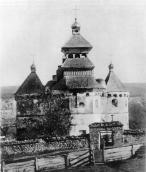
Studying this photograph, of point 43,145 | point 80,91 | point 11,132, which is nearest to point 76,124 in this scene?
point 80,91

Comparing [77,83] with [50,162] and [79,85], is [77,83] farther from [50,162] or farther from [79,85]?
[50,162]

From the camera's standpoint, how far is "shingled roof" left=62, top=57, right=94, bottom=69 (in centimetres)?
1523

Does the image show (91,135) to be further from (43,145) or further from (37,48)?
(37,48)

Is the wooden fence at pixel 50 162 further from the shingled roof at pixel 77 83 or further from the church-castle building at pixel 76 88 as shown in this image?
the shingled roof at pixel 77 83

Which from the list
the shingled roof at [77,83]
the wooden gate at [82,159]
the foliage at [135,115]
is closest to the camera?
the wooden gate at [82,159]

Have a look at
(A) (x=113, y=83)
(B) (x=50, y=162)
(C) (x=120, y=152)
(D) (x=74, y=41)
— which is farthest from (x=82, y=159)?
(A) (x=113, y=83)

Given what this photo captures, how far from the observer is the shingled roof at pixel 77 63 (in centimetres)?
1523

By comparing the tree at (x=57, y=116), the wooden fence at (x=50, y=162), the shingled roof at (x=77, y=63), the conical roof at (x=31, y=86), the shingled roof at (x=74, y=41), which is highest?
the shingled roof at (x=74, y=41)

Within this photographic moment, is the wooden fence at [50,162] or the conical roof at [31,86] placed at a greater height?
the conical roof at [31,86]

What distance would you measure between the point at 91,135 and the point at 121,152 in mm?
881

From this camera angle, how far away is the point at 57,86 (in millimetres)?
15422

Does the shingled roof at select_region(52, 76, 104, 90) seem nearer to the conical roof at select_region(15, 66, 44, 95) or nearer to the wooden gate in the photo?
the conical roof at select_region(15, 66, 44, 95)

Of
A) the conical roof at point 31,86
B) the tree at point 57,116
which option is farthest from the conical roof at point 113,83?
the conical roof at point 31,86

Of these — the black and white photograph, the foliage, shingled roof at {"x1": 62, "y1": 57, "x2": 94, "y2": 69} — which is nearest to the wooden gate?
the black and white photograph
